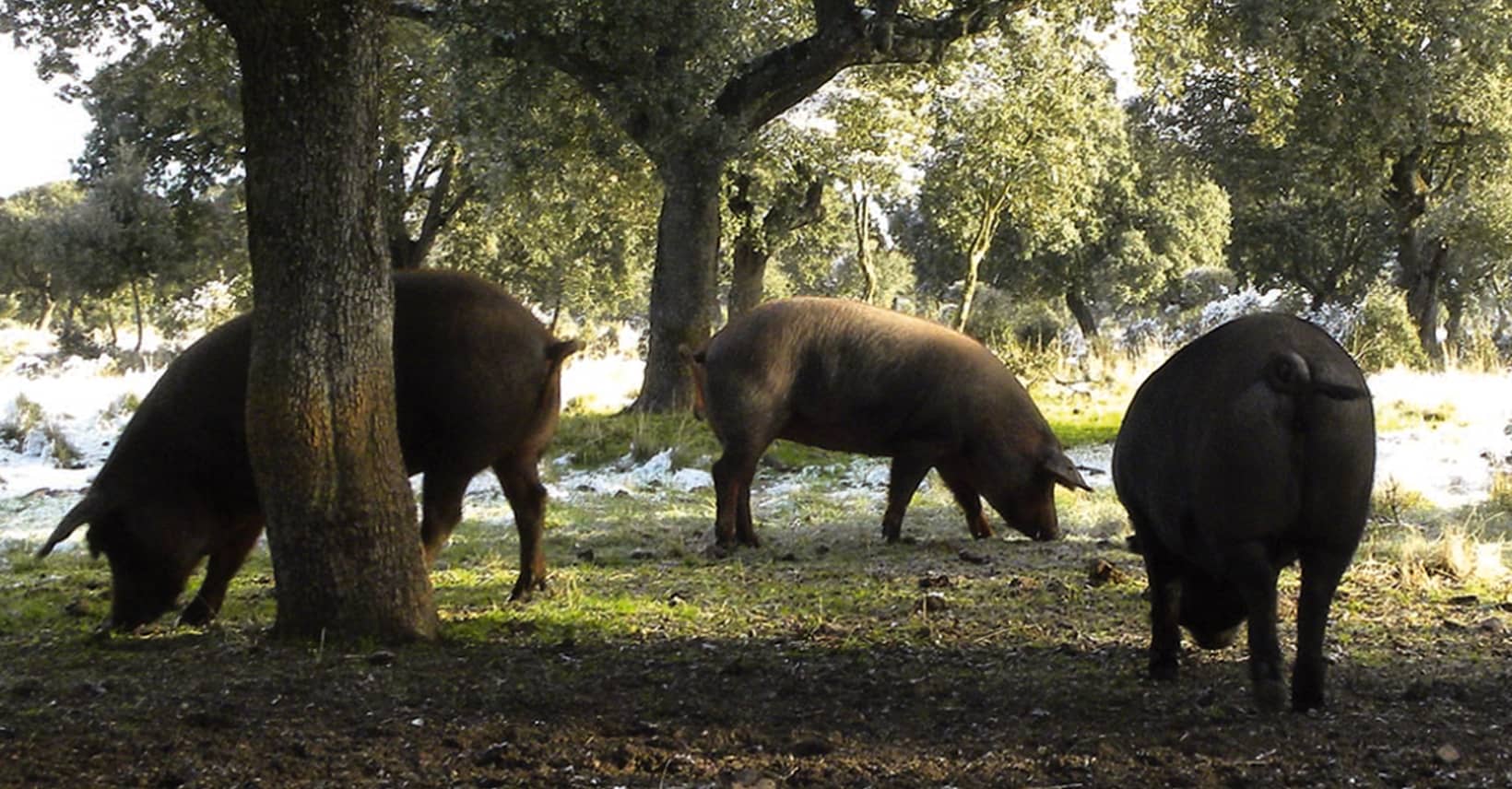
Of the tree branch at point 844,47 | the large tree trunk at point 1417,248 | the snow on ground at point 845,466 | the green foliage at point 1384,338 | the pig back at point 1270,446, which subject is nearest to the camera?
the pig back at point 1270,446

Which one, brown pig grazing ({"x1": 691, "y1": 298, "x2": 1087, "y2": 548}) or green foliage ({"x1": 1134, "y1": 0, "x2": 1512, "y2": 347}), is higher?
green foliage ({"x1": 1134, "y1": 0, "x2": 1512, "y2": 347})

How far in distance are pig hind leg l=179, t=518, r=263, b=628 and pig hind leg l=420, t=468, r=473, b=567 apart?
80cm

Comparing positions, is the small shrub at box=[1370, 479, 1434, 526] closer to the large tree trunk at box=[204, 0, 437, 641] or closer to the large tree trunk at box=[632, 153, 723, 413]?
the large tree trunk at box=[204, 0, 437, 641]

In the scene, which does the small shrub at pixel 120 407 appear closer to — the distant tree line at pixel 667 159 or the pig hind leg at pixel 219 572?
the distant tree line at pixel 667 159

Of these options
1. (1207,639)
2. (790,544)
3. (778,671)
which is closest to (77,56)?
(790,544)

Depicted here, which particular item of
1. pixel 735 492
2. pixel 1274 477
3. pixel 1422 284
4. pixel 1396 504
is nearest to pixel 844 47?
pixel 735 492

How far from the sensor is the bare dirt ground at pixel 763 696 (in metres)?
4.17

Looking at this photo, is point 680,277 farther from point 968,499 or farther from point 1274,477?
point 1274,477

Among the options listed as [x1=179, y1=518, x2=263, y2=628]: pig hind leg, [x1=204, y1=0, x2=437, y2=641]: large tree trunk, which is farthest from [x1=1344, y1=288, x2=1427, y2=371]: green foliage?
[x1=204, y1=0, x2=437, y2=641]: large tree trunk

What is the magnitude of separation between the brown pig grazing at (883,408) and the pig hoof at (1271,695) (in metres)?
5.14

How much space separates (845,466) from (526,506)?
7.45m

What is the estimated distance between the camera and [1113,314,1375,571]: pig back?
4.68 meters

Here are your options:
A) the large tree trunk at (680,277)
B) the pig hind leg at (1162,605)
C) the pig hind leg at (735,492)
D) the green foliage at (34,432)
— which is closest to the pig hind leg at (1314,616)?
the pig hind leg at (1162,605)

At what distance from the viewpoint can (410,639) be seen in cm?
595
